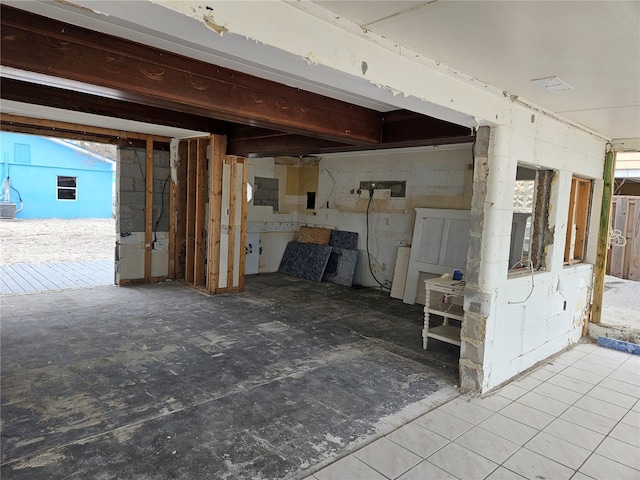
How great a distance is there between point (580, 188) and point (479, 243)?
252 centimetres

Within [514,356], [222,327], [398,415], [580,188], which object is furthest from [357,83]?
[580,188]

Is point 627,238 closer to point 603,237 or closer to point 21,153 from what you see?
point 603,237

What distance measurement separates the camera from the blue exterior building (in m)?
15.6

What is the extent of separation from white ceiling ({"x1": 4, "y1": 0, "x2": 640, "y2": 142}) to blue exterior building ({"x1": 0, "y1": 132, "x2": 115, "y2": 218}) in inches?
652

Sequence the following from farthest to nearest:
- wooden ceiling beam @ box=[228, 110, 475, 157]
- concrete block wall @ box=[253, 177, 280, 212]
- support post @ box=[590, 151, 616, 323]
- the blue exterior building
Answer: the blue exterior building, concrete block wall @ box=[253, 177, 280, 212], support post @ box=[590, 151, 616, 323], wooden ceiling beam @ box=[228, 110, 475, 157]

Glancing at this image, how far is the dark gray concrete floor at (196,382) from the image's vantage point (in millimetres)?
2432

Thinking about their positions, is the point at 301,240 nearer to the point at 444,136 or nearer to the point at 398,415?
the point at 444,136

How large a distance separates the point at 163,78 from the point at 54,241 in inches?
397

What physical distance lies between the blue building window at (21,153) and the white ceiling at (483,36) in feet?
54.6

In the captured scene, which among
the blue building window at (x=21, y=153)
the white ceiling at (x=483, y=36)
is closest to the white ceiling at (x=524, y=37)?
the white ceiling at (x=483, y=36)

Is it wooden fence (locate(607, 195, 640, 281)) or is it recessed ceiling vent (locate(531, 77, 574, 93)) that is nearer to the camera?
recessed ceiling vent (locate(531, 77, 574, 93))

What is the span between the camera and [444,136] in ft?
12.7

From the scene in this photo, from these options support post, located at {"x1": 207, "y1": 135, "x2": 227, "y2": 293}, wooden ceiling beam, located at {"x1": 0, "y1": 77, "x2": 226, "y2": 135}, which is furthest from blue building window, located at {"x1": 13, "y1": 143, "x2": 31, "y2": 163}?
wooden ceiling beam, located at {"x1": 0, "y1": 77, "x2": 226, "y2": 135}

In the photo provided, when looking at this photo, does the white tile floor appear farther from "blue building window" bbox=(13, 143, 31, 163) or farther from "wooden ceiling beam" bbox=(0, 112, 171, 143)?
"blue building window" bbox=(13, 143, 31, 163)
